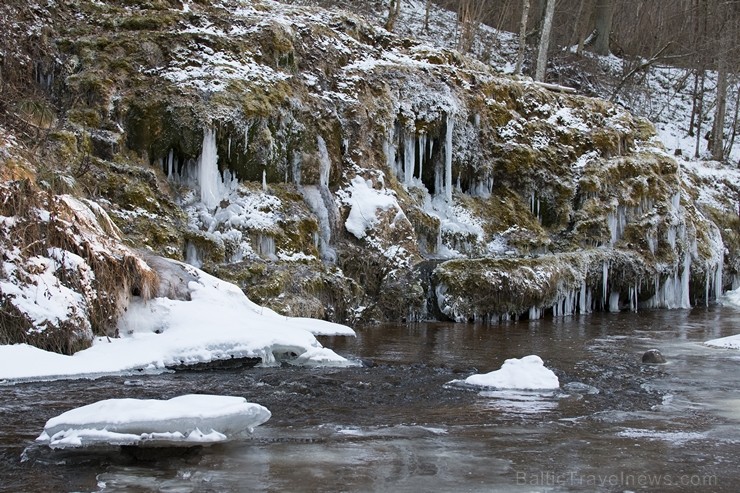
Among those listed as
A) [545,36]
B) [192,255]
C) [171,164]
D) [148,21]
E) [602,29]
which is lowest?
[192,255]

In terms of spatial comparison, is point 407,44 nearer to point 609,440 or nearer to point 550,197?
point 550,197

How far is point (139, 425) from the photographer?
563cm

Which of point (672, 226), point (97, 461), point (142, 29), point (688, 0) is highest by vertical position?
point (688, 0)

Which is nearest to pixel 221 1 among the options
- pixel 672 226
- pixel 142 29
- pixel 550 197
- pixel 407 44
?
pixel 142 29

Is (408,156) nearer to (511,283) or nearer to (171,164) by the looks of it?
(511,283)

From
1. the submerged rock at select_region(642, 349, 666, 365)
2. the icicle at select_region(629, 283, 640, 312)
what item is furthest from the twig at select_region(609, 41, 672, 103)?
the submerged rock at select_region(642, 349, 666, 365)

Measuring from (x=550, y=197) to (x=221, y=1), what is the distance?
32.6 feet

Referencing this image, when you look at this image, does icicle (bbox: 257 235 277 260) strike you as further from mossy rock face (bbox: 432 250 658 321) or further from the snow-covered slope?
mossy rock face (bbox: 432 250 658 321)

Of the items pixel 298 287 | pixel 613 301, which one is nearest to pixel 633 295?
pixel 613 301

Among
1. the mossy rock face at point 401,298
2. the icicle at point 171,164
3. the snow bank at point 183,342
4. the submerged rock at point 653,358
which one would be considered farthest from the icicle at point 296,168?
the submerged rock at point 653,358

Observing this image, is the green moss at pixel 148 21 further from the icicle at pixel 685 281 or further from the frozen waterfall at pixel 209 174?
the icicle at pixel 685 281

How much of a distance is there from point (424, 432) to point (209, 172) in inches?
425

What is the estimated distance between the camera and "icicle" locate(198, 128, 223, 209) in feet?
53.2

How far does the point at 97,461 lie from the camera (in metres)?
5.59
